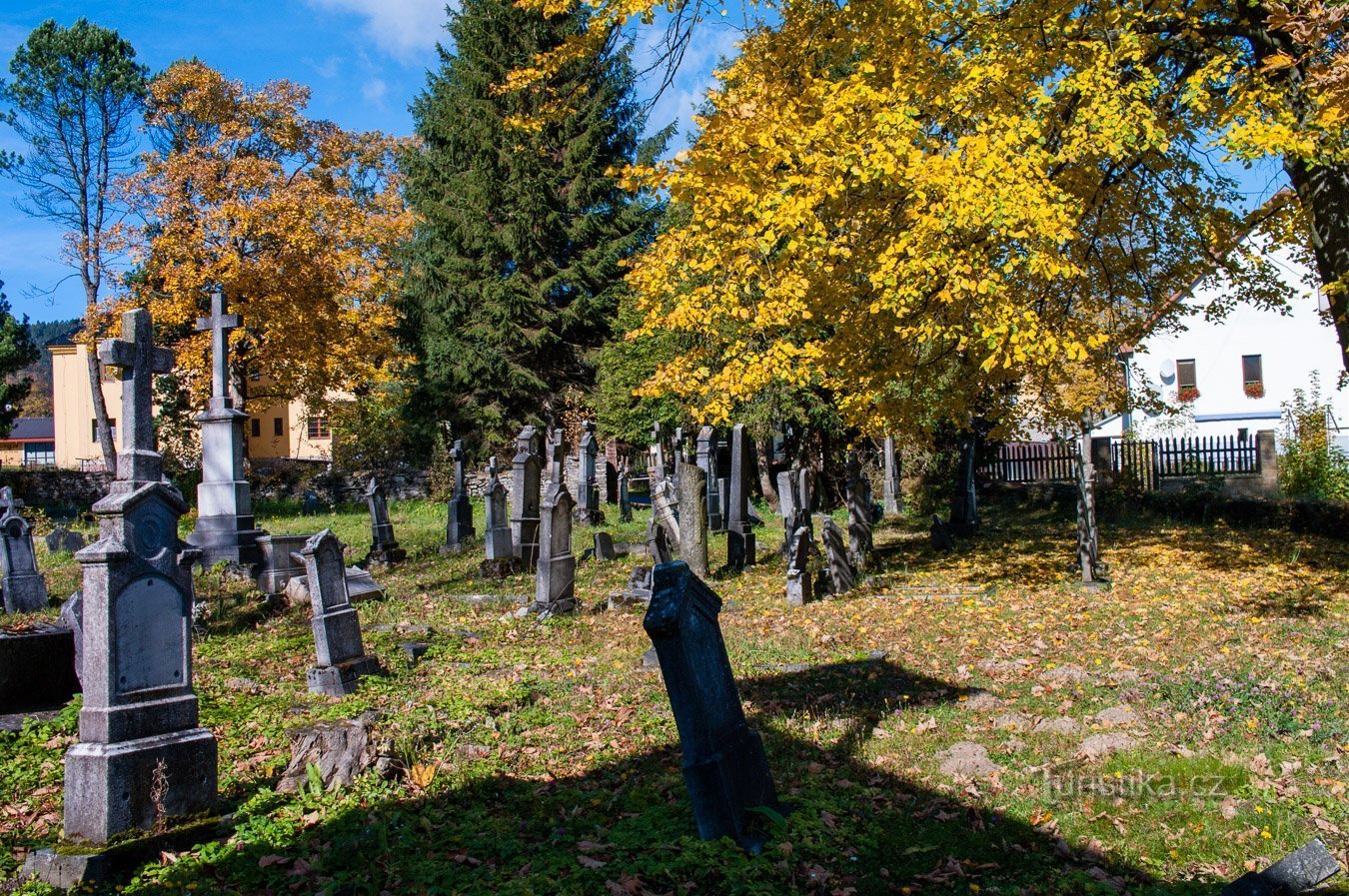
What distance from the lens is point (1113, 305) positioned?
1162 cm

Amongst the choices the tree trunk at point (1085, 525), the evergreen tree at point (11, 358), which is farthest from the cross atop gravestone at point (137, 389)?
the evergreen tree at point (11, 358)

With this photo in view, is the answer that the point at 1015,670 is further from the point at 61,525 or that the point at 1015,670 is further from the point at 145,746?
the point at 61,525

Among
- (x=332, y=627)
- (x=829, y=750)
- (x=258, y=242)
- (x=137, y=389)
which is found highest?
(x=258, y=242)

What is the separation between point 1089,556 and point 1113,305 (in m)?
3.12

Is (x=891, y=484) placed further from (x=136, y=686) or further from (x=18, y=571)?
(x=136, y=686)

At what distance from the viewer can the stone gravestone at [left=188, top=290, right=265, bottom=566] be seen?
14055 millimetres

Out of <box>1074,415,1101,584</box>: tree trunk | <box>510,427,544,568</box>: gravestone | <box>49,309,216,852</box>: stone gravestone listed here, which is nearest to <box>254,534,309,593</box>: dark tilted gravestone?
<box>510,427,544,568</box>: gravestone

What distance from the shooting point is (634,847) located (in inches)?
183

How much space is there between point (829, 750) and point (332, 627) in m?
4.19

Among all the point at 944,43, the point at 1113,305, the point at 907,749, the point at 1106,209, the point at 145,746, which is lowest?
the point at 907,749

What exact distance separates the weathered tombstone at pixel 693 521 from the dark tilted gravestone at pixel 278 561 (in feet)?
17.5

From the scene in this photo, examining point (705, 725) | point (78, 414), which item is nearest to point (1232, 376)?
point (705, 725)

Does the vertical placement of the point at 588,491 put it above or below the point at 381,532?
above

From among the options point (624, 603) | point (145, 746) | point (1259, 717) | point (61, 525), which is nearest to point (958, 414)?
point (624, 603)
